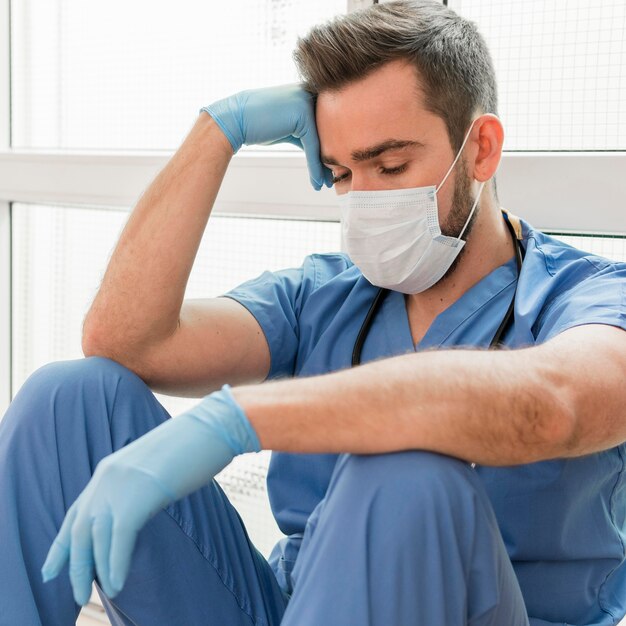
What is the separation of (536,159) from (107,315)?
758mm

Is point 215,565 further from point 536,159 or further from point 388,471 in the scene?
point 536,159

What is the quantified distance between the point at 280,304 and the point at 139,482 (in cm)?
59

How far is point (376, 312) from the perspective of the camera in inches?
56.5

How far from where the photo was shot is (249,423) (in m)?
0.97

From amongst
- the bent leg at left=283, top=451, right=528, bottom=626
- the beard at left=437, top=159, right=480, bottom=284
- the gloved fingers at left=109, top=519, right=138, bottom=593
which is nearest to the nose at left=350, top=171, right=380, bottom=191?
the beard at left=437, top=159, right=480, bottom=284

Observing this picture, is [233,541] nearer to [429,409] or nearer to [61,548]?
[61,548]

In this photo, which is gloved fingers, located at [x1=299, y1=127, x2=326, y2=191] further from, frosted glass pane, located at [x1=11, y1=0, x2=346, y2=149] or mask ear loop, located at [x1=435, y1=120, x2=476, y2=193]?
frosted glass pane, located at [x1=11, y1=0, x2=346, y2=149]

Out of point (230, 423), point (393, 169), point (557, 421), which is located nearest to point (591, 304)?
point (557, 421)

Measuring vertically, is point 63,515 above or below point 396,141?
below

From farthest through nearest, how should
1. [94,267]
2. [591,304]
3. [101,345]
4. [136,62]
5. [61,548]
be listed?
1. [94,267]
2. [136,62]
3. [101,345]
4. [591,304]
5. [61,548]

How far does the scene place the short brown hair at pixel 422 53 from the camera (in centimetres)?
130

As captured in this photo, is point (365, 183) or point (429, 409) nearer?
point (429, 409)

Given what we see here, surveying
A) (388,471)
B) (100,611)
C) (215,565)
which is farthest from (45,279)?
(388,471)

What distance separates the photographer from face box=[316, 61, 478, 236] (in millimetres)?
1283
